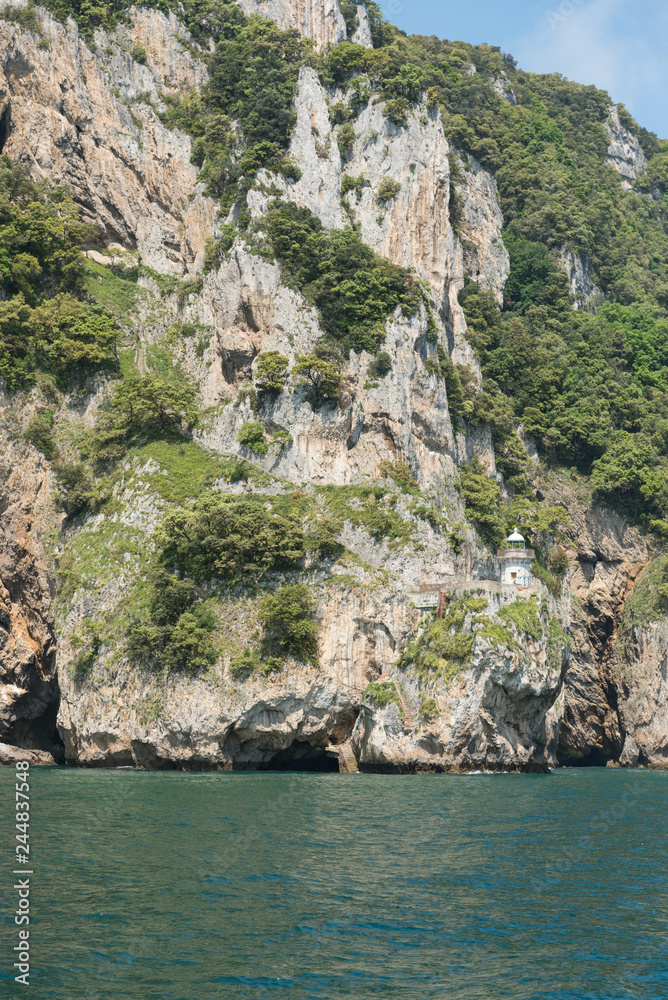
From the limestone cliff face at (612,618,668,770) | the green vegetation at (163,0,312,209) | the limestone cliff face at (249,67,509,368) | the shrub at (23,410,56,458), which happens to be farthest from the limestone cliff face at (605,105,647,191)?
the shrub at (23,410,56,458)

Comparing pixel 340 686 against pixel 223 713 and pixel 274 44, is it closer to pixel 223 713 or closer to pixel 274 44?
pixel 223 713

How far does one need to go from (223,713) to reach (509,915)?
29744 mm

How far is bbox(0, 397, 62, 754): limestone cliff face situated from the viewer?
51.0 meters

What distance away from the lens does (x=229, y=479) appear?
55.9m

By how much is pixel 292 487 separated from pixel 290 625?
439 inches

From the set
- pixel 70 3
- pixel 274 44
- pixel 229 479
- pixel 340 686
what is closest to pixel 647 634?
pixel 340 686

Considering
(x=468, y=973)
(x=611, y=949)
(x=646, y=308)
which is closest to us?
(x=468, y=973)

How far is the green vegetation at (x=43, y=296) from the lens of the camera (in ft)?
187

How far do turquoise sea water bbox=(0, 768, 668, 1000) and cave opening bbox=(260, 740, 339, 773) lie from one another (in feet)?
53.8

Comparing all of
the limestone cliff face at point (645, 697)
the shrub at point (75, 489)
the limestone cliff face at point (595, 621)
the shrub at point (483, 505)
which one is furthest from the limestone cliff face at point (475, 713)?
the shrub at point (75, 489)

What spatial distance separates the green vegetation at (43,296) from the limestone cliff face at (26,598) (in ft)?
13.2

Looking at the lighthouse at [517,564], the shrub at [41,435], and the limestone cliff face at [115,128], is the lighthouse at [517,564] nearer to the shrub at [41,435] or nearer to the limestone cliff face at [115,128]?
the shrub at [41,435]

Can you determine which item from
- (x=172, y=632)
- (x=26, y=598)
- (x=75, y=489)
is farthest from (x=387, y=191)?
(x=26, y=598)

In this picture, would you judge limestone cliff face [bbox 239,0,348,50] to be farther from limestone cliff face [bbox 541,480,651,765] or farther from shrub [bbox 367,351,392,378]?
limestone cliff face [bbox 541,480,651,765]
